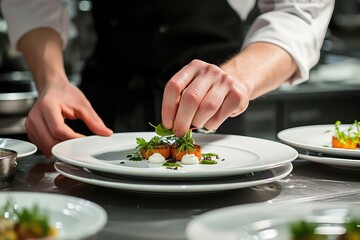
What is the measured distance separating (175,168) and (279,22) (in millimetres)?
702

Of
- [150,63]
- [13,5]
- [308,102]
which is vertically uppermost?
[13,5]

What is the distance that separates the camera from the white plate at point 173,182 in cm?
108

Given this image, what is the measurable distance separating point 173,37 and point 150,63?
0.35 ft

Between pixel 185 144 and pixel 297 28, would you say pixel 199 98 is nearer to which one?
pixel 185 144

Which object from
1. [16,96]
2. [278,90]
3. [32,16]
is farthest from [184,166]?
[278,90]

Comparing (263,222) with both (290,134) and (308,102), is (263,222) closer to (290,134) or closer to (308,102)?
(290,134)

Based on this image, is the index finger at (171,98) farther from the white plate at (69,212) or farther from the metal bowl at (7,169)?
the white plate at (69,212)

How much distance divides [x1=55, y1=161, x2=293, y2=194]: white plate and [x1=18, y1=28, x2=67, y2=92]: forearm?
→ 59cm

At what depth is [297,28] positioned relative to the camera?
5.89ft

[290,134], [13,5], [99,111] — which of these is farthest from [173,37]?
[290,134]

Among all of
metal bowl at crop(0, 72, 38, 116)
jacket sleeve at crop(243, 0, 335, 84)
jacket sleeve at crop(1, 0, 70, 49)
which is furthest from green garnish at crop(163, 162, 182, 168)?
metal bowl at crop(0, 72, 38, 116)

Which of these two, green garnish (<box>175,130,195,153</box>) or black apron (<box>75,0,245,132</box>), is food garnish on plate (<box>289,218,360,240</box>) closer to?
green garnish (<box>175,130,195,153</box>)

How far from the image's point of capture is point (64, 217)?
36.4 inches

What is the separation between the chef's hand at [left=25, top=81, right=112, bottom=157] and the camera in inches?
61.1
